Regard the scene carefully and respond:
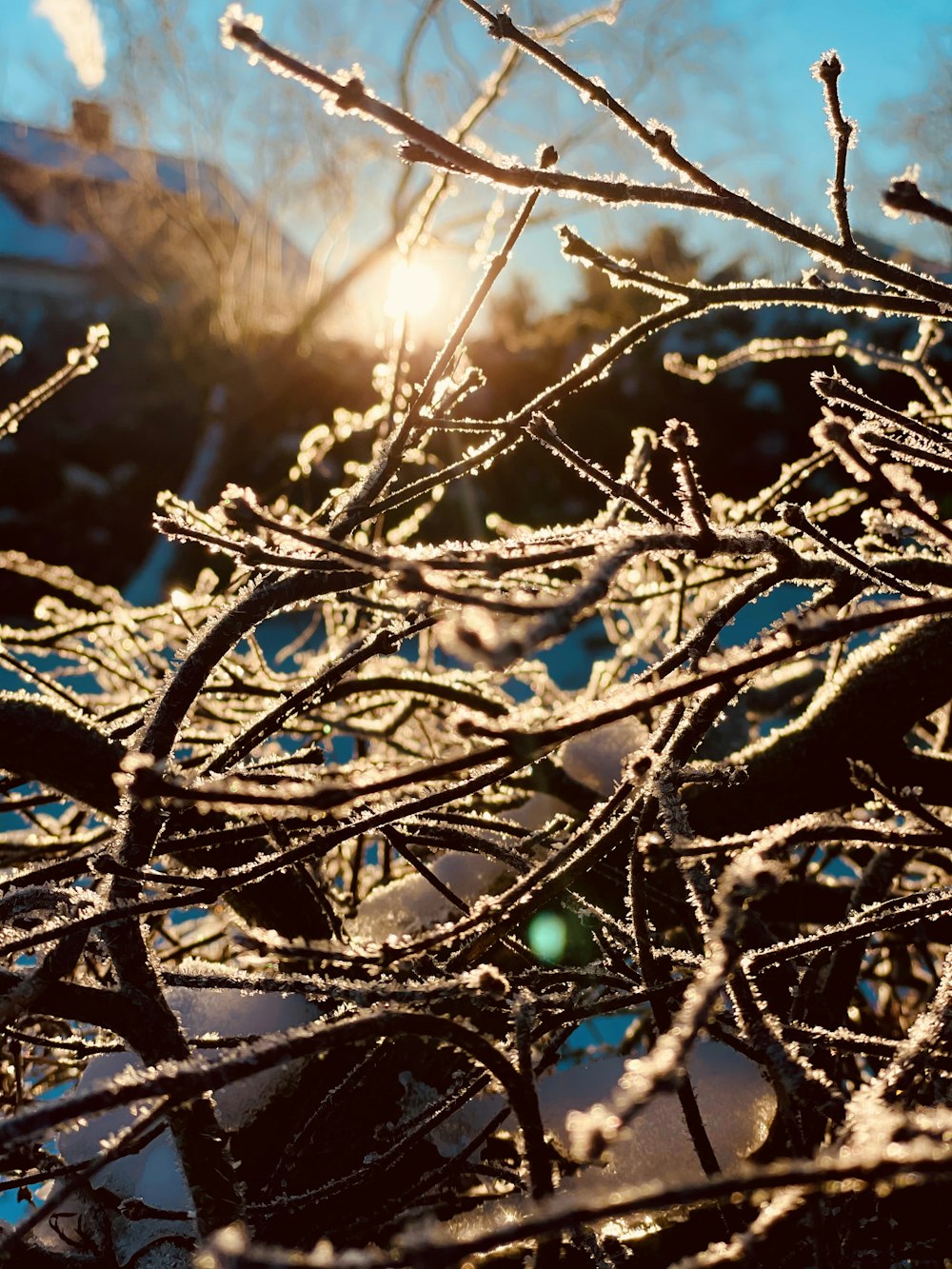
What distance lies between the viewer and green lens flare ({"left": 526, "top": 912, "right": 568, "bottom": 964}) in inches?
50.6

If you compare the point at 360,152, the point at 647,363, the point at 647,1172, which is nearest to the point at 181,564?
the point at 647,363

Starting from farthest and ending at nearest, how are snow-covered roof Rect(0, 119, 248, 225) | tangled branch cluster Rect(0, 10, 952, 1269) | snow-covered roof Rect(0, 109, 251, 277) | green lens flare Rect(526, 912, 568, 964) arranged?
snow-covered roof Rect(0, 119, 248, 225) < snow-covered roof Rect(0, 109, 251, 277) < green lens flare Rect(526, 912, 568, 964) < tangled branch cluster Rect(0, 10, 952, 1269)

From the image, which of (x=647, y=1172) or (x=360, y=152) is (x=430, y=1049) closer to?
(x=647, y=1172)

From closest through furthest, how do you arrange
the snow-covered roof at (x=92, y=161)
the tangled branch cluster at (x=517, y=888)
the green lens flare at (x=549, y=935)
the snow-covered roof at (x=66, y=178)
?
the tangled branch cluster at (x=517, y=888)
the green lens flare at (x=549, y=935)
the snow-covered roof at (x=66, y=178)
the snow-covered roof at (x=92, y=161)

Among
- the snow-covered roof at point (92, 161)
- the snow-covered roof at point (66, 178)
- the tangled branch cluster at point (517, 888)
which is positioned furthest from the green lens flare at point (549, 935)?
the snow-covered roof at point (92, 161)

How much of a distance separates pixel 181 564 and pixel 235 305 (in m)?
6.23

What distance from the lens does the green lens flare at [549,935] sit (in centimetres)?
128

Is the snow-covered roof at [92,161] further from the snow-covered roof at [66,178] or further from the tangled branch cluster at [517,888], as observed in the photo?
the tangled branch cluster at [517,888]

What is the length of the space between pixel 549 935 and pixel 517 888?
76 centimetres

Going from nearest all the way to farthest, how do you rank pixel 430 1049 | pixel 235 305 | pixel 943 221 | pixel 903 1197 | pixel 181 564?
pixel 943 221
pixel 903 1197
pixel 430 1049
pixel 181 564
pixel 235 305

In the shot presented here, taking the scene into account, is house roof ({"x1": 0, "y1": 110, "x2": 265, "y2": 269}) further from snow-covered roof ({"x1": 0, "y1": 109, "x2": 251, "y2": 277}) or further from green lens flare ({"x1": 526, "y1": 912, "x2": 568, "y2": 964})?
green lens flare ({"x1": 526, "y1": 912, "x2": 568, "y2": 964})

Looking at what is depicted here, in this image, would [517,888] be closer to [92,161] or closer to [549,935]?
[549,935]

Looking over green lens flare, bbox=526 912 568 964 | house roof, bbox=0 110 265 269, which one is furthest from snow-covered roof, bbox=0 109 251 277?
green lens flare, bbox=526 912 568 964

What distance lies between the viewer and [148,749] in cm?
77
